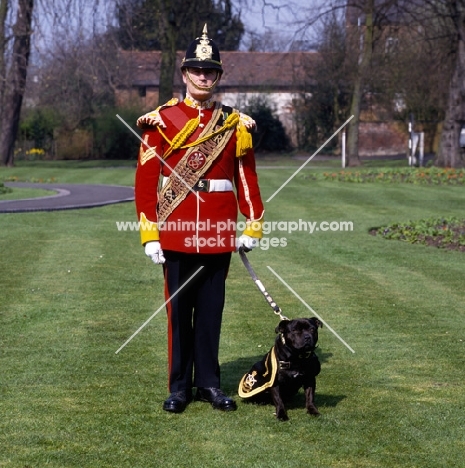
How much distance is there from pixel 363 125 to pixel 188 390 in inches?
2052

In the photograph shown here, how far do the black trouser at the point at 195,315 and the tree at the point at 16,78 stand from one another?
28.0m

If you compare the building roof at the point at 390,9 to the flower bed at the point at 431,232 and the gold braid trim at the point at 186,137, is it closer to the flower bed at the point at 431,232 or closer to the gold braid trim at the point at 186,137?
the flower bed at the point at 431,232

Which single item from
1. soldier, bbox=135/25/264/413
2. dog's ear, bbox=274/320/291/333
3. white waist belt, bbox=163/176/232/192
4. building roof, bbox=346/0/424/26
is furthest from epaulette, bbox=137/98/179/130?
building roof, bbox=346/0/424/26

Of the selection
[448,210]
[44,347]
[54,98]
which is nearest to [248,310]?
[44,347]

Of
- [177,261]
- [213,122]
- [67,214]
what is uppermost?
[213,122]

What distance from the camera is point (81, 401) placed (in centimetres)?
635

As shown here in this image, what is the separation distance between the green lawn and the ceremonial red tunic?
3.28 feet

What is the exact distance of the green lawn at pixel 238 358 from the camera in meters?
5.41

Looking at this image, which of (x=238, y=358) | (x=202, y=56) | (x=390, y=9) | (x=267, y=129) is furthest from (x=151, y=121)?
(x=267, y=129)

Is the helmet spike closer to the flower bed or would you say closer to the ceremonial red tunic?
the ceremonial red tunic

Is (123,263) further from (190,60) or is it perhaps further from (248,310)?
→ (190,60)

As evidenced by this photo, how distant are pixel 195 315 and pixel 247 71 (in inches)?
2306

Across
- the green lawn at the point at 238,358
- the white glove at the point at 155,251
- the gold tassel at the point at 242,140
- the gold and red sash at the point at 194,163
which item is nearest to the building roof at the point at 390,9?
the green lawn at the point at 238,358

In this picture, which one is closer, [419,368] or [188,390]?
[188,390]
